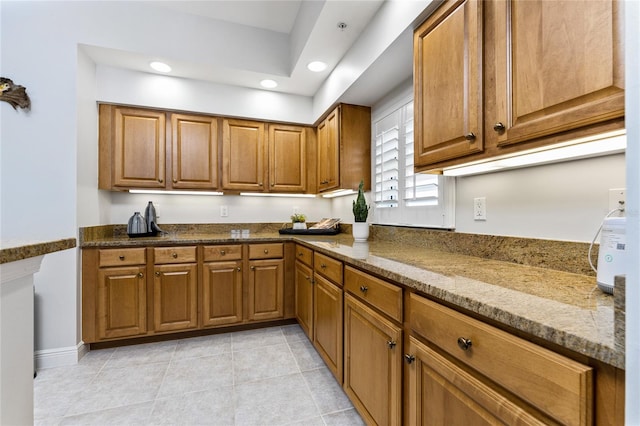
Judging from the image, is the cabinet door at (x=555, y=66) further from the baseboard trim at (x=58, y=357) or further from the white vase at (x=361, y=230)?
the baseboard trim at (x=58, y=357)

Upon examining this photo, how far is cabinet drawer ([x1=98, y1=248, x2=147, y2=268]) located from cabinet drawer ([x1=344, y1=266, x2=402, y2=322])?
6.02 feet

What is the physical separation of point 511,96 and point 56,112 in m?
2.96

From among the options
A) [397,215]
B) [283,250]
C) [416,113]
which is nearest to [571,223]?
[416,113]

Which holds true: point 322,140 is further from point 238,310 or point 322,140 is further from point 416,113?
point 238,310

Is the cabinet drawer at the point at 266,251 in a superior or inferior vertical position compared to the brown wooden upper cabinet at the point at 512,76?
inferior

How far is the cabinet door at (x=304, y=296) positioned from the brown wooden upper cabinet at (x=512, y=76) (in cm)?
131

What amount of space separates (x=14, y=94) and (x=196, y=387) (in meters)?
2.45

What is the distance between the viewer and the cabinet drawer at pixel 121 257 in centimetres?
235

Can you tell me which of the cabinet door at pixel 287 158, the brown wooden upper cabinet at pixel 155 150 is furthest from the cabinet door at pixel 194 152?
the cabinet door at pixel 287 158

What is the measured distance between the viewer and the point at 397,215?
2314 millimetres

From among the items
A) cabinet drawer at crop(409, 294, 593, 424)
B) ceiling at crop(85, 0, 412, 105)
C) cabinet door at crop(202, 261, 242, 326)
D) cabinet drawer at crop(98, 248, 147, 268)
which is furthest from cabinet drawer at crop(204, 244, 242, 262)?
cabinet drawer at crop(409, 294, 593, 424)

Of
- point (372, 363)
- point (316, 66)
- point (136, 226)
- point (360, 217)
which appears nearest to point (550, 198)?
point (372, 363)

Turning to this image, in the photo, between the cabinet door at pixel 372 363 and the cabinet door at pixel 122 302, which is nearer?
the cabinet door at pixel 372 363

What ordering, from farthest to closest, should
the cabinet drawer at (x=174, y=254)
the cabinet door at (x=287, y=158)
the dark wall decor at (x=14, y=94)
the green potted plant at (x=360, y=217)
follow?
the cabinet door at (x=287, y=158) → the cabinet drawer at (x=174, y=254) → the green potted plant at (x=360, y=217) → the dark wall decor at (x=14, y=94)
